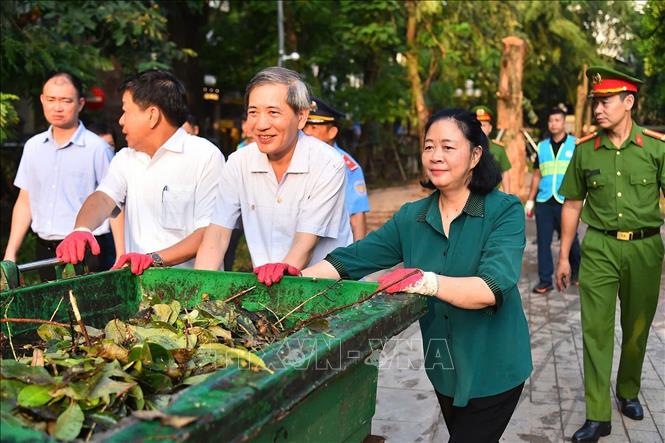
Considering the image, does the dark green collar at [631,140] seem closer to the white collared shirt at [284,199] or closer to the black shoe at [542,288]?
the white collared shirt at [284,199]

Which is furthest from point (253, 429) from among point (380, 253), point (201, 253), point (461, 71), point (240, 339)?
point (461, 71)

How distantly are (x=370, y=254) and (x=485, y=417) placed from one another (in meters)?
0.76

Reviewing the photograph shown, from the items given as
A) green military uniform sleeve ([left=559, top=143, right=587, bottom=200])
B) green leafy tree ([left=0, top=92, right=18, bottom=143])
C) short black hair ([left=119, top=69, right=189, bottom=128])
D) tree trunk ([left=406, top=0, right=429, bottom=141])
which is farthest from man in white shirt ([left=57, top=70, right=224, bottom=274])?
tree trunk ([left=406, top=0, right=429, bottom=141])

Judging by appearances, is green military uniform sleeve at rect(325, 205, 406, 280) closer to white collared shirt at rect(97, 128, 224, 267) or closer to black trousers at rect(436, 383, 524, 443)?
black trousers at rect(436, 383, 524, 443)

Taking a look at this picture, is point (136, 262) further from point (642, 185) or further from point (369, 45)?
point (369, 45)

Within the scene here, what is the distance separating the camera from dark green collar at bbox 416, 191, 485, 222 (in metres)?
2.90

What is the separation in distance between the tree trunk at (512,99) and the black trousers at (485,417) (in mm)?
13401

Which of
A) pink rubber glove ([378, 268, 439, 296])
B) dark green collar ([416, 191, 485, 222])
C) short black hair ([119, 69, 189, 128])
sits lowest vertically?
pink rubber glove ([378, 268, 439, 296])

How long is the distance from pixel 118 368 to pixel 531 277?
24.8 feet

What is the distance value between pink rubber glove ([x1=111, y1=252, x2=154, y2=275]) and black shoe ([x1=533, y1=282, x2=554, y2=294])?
568 centimetres

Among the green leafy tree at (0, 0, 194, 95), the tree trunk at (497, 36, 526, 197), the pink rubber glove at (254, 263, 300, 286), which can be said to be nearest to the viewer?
the pink rubber glove at (254, 263, 300, 286)

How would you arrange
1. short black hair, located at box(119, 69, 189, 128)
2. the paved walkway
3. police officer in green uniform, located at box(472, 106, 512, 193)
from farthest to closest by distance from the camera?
police officer in green uniform, located at box(472, 106, 512, 193) < the paved walkway < short black hair, located at box(119, 69, 189, 128)

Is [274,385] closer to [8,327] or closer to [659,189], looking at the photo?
[8,327]

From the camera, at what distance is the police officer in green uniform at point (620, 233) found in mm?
4359
